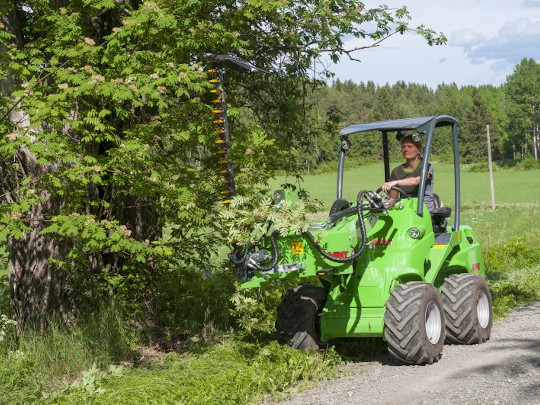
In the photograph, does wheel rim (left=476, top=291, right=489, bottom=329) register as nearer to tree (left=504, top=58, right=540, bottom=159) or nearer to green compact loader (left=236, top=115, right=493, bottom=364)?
green compact loader (left=236, top=115, right=493, bottom=364)

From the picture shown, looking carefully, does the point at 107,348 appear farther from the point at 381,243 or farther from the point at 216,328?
the point at 381,243

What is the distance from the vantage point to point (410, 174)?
8.30 meters

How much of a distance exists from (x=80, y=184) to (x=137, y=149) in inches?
25.1

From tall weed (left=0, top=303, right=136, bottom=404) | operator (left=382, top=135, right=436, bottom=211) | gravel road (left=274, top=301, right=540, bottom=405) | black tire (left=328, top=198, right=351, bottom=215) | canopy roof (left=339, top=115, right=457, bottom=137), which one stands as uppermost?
canopy roof (left=339, top=115, right=457, bottom=137)

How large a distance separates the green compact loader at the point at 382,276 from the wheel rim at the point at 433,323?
0.03ft

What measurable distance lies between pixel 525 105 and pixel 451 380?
11323 centimetres

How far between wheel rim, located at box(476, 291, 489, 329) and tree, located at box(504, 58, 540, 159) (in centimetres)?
10831

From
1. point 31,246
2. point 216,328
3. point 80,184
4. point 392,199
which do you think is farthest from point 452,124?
point 31,246

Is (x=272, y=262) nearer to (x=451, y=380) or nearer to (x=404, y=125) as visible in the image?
(x=451, y=380)

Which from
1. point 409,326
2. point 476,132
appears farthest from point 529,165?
point 409,326

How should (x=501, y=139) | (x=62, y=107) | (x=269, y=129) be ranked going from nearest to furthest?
1. (x=62, y=107)
2. (x=269, y=129)
3. (x=501, y=139)

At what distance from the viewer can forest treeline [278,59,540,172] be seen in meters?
11.0

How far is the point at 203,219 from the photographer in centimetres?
821

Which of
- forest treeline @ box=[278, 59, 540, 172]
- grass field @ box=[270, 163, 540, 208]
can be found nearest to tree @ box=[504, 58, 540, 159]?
forest treeline @ box=[278, 59, 540, 172]
